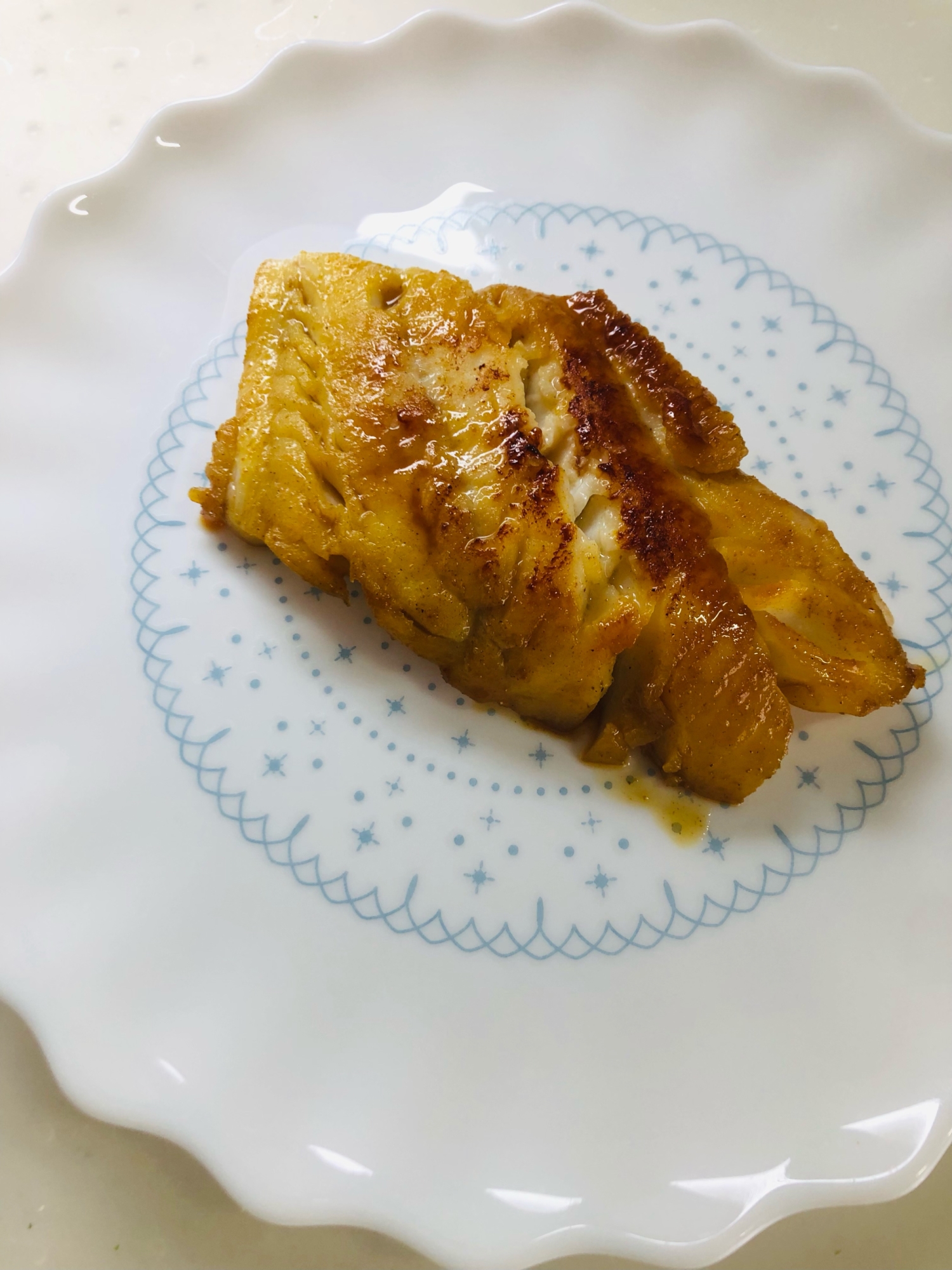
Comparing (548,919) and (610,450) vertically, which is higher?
(610,450)

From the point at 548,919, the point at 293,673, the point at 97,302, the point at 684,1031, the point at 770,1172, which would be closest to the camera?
the point at 770,1172

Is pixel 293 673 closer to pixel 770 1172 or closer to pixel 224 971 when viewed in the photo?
pixel 224 971

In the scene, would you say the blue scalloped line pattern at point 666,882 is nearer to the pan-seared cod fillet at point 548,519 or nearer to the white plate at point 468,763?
the white plate at point 468,763

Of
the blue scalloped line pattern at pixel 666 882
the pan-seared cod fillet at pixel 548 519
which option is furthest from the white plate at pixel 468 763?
the pan-seared cod fillet at pixel 548 519

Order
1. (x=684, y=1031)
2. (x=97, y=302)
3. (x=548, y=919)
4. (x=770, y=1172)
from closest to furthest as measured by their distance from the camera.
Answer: (x=770, y=1172) → (x=684, y=1031) → (x=548, y=919) → (x=97, y=302)

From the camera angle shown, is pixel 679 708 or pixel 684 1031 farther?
pixel 679 708

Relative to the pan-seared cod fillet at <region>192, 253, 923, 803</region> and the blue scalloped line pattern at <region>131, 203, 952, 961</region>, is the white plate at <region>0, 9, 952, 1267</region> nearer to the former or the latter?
the blue scalloped line pattern at <region>131, 203, 952, 961</region>

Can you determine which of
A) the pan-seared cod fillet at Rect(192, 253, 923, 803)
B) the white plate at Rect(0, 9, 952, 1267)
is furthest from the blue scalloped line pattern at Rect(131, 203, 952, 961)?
the pan-seared cod fillet at Rect(192, 253, 923, 803)

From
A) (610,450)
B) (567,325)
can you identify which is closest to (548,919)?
(610,450)
